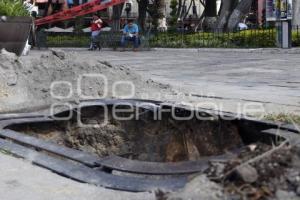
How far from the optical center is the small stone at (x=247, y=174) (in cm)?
266

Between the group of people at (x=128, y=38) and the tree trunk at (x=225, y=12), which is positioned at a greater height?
the tree trunk at (x=225, y=12)

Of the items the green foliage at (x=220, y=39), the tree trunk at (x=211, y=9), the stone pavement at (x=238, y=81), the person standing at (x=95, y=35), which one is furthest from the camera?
the tree trunk at (x=211, y=9)

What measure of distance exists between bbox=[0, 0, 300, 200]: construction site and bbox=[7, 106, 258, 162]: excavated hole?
1 centimetres

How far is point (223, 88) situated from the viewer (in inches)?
386

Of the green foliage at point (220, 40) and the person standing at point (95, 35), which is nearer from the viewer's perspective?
the green foliage at point (220, 40)

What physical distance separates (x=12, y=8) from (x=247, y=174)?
1012 cm

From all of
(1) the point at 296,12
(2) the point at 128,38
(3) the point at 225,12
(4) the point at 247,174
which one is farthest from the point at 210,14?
(4) the point at 247,174

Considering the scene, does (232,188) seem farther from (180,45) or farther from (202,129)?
(180,45)

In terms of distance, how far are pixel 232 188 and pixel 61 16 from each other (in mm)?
32857

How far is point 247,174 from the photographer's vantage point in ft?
8.75

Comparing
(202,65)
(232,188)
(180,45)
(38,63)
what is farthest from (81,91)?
(180,45)

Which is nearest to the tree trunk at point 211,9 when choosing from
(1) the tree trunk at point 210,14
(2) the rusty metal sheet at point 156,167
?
(1) the tree trunk at point 210,14

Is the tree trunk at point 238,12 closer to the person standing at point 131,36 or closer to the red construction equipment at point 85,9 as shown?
the person standing at point 131,36

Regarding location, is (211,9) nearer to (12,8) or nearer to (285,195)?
(12,8)
